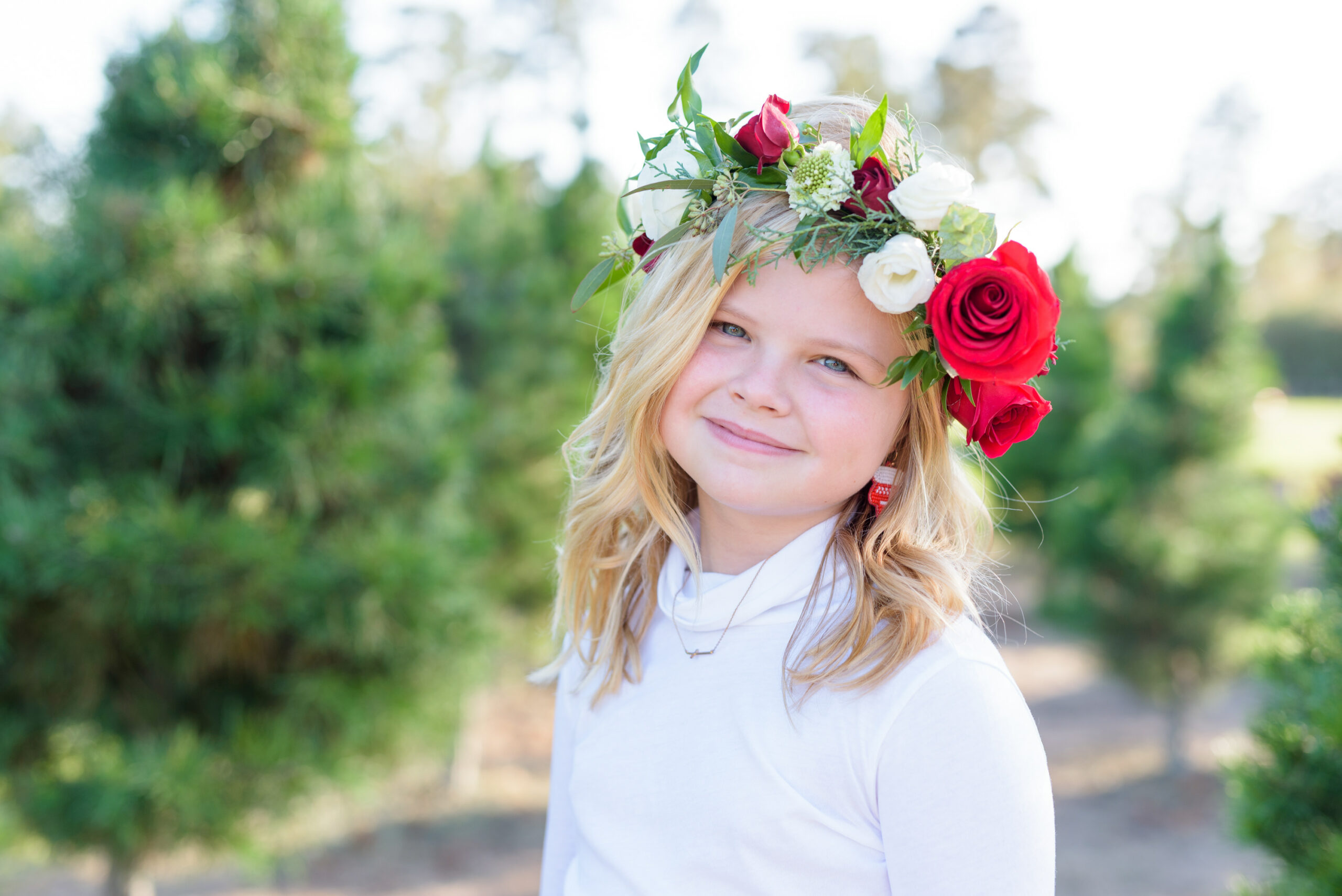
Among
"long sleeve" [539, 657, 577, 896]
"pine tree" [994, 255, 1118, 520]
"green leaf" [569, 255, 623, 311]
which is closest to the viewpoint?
"green leaf" [569, 255, 623, 311]

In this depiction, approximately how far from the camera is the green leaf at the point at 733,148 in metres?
1.46

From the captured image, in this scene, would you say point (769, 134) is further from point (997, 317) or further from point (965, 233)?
point (997, 317)

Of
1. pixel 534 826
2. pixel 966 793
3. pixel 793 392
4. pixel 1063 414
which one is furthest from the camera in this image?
pixel 1063 414

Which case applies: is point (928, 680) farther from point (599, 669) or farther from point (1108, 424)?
point (1108, 424)

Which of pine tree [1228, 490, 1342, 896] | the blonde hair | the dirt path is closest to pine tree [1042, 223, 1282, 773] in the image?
the dirt path

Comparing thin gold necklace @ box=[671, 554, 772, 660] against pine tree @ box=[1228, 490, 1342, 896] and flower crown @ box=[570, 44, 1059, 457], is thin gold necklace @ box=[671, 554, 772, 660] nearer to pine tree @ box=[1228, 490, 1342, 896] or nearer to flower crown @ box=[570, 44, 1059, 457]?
flower crown @ box=[570, 44, 1059, 457]

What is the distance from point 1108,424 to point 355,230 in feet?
21.5

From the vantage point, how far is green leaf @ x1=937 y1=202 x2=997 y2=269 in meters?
1.32

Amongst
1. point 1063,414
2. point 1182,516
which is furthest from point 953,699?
point 1063,414

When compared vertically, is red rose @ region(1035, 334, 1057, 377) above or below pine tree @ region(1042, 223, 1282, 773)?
below

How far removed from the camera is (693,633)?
1.55m

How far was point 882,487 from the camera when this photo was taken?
150 centimetres

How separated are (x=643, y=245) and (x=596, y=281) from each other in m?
0.11

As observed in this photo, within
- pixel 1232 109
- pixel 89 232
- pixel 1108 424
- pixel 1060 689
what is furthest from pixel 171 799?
pixel 1232 109
